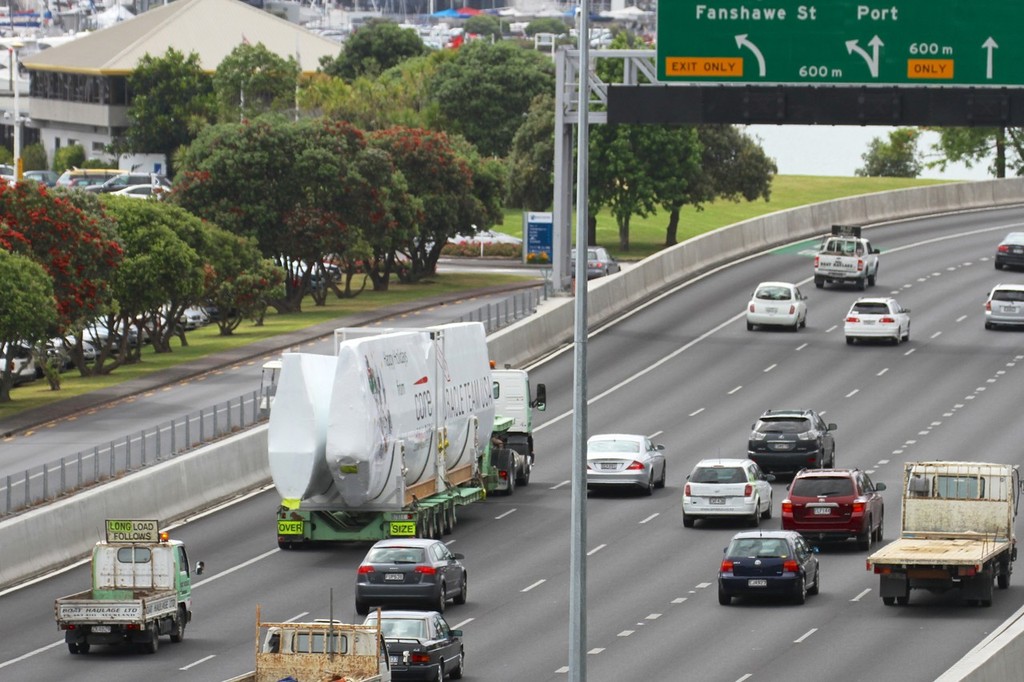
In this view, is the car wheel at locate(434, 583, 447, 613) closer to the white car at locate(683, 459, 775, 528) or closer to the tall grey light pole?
the white car at locate(683, 459, 775, 528)

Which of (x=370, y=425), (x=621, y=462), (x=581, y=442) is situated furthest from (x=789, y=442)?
(x=581, y=442)

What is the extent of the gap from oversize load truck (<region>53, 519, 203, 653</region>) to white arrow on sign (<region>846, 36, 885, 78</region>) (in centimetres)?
2686

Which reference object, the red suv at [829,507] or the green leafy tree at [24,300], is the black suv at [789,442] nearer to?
the red suv at [829,507]

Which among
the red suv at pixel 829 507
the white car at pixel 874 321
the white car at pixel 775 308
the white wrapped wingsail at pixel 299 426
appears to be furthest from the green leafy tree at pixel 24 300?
the white car at pixel 874 321

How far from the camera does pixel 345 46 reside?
162 m

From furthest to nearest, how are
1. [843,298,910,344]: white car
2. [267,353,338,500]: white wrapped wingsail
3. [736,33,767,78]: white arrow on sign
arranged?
[843,298,910,344]: white car < [736,33,767,78]: white arrow on sign < [267,353,338,500]: white wrapped wingsail

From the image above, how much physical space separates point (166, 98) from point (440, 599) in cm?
12114

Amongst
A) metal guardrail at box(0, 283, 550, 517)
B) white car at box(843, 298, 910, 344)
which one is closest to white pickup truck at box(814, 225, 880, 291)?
white car at box(843, 298, 910, 344)

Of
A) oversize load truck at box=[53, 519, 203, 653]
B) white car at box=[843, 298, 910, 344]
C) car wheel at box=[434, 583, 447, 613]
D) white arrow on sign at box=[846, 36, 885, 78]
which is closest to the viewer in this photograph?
oversize load truck at box=[53, 519, 203, 653]

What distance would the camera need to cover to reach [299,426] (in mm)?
40219

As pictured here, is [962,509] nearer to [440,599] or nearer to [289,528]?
[440,599]

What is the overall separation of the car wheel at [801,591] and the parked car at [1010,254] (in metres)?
48.2

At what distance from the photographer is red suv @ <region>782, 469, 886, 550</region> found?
4103cm

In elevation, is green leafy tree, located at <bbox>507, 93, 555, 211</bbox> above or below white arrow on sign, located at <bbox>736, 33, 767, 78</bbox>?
below
